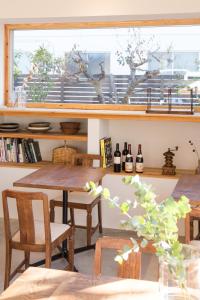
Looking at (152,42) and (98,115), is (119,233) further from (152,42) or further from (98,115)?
(152,42)

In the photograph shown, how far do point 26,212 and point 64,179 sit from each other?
0.68 meters

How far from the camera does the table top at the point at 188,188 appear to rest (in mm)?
3220

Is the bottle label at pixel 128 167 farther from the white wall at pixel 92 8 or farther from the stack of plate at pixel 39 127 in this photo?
the white wall at pixel 92 8

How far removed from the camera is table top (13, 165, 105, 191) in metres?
3.38

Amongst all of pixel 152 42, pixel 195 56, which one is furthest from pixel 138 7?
pixel 195 56

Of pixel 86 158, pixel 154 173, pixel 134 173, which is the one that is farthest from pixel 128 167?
pixel 86 158

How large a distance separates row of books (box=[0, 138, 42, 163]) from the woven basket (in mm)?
260

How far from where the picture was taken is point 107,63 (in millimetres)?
4887

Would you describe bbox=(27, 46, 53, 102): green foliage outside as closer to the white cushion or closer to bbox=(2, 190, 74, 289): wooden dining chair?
the white cushion

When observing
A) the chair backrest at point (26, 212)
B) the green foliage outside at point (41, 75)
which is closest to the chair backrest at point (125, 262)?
the chair backrest at point (26, 212)

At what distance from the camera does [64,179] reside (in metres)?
3.56

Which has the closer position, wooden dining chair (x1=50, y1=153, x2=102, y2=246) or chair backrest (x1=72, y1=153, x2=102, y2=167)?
wooden dining chair (x1=50, y1=153, x2=102, y2=246)

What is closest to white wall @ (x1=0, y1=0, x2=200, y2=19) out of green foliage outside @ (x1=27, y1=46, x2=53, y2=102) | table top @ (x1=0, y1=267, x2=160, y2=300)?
green foliage outside @ (x1=27, y1=46, x2=53, y2=102)

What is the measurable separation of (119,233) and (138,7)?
7.42ft
